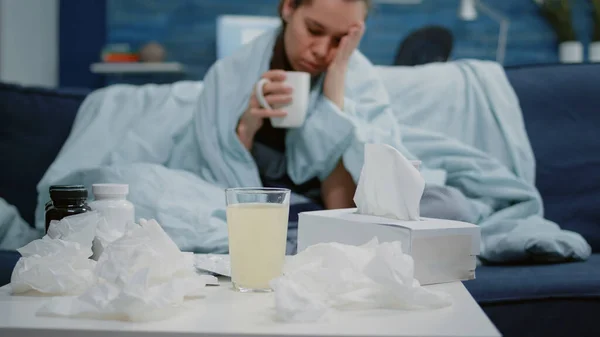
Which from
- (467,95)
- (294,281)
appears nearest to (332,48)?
(467,95)

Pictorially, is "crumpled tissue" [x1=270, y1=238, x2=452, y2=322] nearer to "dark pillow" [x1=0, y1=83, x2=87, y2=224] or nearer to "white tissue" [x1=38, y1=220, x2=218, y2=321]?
"white tissue" [x1=38, y1=220, x2=218, y2=321]

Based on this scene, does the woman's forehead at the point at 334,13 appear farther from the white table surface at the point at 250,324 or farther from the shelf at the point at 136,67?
the shelf at the point at 136,67

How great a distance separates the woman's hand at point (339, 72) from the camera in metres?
1.74

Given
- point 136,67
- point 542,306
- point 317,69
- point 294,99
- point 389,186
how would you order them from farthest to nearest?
1. point 136,67
2. point 317,69
3. point 294,99
4. point 542,306
5. point 389,186

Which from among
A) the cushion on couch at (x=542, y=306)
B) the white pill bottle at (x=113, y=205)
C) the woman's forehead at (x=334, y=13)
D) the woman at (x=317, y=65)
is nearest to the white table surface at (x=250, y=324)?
the white pill bottle at (x=113, y=205)

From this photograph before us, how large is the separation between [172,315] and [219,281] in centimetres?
20

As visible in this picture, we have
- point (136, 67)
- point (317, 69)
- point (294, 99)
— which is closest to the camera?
point (294, 99)

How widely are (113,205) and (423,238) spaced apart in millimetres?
369

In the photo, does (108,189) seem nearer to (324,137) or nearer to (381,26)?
(324,137)

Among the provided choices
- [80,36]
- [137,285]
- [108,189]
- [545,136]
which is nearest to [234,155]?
[545,136]

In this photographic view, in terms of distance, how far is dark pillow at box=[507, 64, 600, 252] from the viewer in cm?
170

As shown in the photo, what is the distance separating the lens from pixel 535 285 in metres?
1.22

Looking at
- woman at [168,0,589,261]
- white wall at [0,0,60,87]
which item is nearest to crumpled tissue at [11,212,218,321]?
woman at [168,0,589,261]

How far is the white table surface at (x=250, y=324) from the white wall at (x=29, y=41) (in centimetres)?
330
